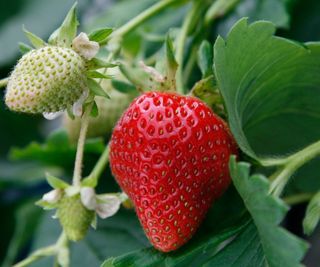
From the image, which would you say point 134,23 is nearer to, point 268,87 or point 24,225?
point 268,87

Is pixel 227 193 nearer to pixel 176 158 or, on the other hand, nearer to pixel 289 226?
pixel 176 158

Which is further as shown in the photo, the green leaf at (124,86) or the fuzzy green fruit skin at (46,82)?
the green leaf at (124,86)

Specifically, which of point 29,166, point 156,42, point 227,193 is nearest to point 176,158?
point 227,193

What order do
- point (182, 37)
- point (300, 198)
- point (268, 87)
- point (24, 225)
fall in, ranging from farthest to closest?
point (24, 225) < point (300, 198) < point (182, 37) < point (268, 87)

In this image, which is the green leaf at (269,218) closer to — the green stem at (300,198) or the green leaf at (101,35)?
the green leaf at (101,35)

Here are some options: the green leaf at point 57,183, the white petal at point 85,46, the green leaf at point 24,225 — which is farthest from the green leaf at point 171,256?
the green leaf at point 24,225

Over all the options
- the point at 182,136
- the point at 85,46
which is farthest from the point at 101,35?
the point at 182,136
